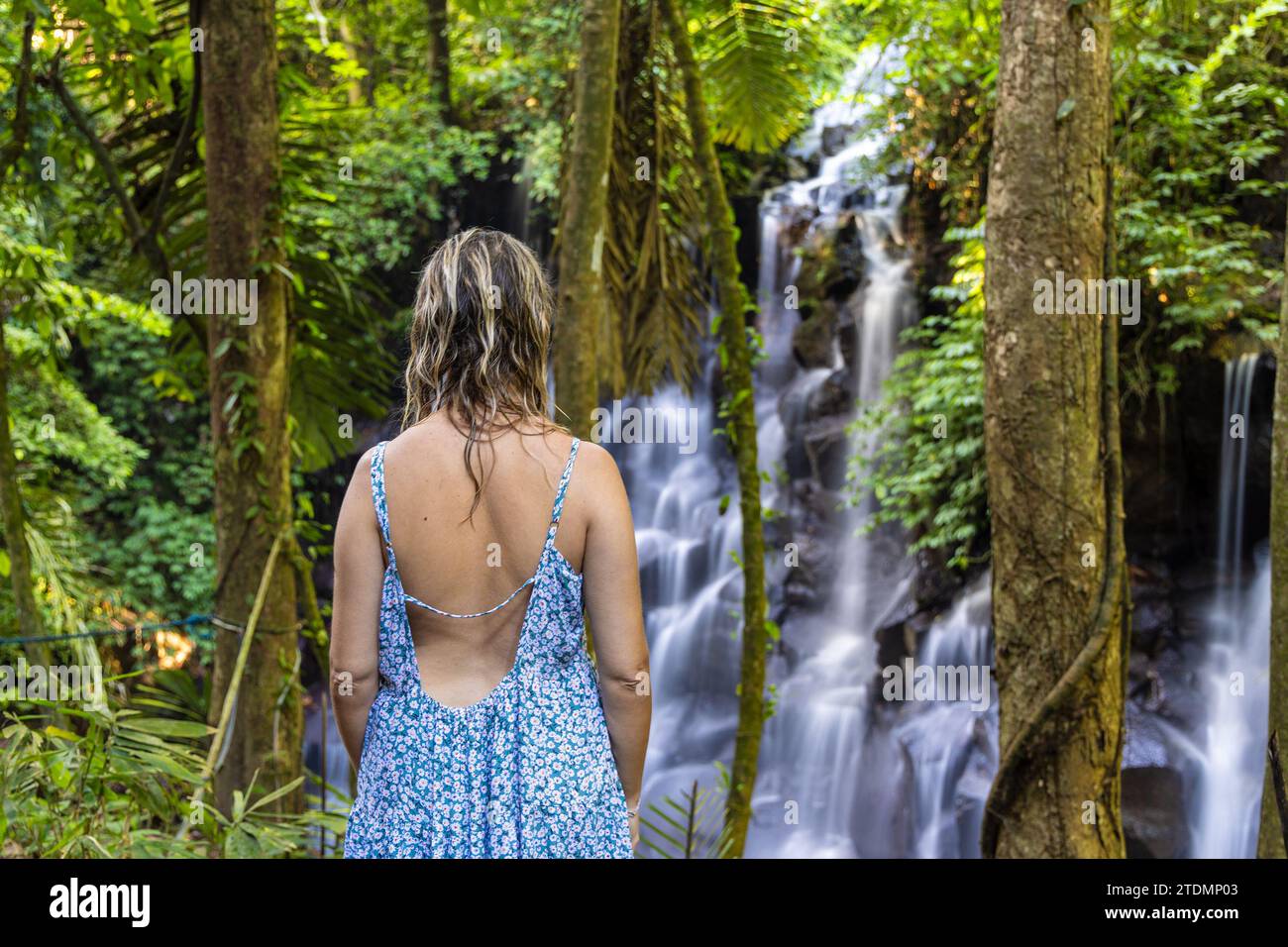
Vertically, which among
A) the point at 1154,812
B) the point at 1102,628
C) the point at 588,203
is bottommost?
the point at 1154,812

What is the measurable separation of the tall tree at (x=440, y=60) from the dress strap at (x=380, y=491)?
11721mm

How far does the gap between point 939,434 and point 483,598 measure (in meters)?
7.20

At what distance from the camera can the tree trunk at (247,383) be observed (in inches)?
144

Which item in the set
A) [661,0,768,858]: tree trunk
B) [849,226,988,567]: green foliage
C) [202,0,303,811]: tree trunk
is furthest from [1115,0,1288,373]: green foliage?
[202,0,303,811]: tree trunk

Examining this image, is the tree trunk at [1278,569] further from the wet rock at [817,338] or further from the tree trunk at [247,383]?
the wet rock at [817,338]

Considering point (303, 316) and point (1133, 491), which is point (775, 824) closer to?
point (1133, 491)

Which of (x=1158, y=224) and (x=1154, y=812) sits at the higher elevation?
(x=1158, y=224)

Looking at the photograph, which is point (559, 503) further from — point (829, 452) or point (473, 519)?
point (829, 452)

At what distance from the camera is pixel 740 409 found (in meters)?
4.67

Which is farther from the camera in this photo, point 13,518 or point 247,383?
point 13,518

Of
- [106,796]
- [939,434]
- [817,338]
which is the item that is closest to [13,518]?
[106,796]

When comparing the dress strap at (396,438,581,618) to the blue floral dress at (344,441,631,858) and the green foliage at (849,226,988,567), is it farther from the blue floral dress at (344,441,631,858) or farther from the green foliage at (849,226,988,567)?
the green foliage at (849,226,988,567)

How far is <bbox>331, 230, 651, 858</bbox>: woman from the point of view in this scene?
6.26ft

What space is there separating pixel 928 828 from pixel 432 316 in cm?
765
